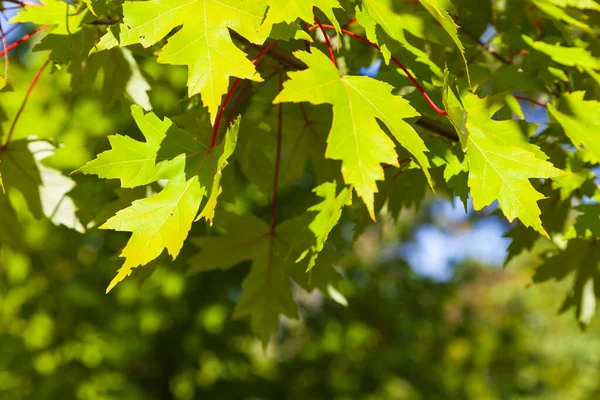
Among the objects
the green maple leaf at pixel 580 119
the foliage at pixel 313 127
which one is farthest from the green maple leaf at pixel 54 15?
the green maple leaf at pixel 580 119

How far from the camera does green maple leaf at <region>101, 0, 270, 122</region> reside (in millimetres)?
1052

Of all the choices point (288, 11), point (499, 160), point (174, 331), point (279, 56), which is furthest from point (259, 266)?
point (174, 331)

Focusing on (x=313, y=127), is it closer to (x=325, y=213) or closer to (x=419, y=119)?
(x=419, y=119)

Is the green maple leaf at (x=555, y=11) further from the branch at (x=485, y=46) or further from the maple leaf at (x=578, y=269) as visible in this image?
the maple leaf at (x=578, y=269)

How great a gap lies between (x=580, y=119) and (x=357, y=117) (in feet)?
2.40

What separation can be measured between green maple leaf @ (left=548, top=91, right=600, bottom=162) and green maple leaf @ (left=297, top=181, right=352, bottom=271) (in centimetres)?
59

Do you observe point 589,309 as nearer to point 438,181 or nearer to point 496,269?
point 438,181

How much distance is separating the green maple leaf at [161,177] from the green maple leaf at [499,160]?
1.60ft

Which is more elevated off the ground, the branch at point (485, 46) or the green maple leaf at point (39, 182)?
the branch at point (485, 46)

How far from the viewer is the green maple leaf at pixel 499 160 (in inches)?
47.0

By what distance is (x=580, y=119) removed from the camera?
149 cm

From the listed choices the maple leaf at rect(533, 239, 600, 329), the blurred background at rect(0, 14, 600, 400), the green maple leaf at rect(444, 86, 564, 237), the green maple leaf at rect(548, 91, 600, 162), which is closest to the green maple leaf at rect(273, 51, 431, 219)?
the green maple leaf at rect(444, 86, 564, 237)

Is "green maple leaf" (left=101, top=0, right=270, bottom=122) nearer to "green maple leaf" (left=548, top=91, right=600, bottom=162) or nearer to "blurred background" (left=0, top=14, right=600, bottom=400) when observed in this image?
"green maple leaf" (left=548, top=91, right=600, bottom=162)

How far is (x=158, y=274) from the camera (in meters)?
4.36
